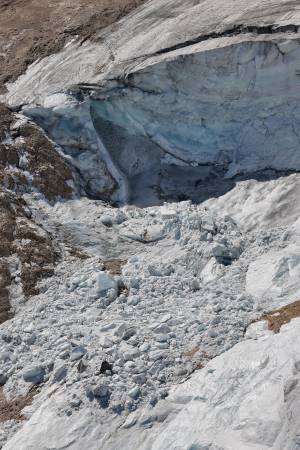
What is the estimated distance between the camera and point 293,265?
14.3 metres

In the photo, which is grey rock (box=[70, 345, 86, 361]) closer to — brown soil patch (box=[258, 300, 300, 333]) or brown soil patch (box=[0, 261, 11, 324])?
brown soil patch (box=[0, 261, 11, 324])

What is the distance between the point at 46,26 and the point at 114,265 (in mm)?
13272

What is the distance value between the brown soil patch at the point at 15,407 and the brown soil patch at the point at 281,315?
5.21 meters

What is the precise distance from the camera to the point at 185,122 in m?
20.4

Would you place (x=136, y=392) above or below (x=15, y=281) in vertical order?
below

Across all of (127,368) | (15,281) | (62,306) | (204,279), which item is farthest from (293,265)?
(15,281)

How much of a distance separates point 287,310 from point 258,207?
521 cm

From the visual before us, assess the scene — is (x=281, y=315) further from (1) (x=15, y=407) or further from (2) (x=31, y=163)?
(2) (x=31, y=163)

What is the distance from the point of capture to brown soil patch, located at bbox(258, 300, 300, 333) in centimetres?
1262

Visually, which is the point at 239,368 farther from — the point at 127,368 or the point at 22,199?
the point at 22,199

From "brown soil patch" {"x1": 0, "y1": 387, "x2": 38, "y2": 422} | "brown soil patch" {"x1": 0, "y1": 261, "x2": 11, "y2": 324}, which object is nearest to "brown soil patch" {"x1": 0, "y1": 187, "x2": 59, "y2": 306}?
"brown soil patch" {"x1": 0, "y1": 261, "x2": 11, "y2": 324}

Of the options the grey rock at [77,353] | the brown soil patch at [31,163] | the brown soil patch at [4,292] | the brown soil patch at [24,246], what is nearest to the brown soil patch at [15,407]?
the grey rock at [77,353]

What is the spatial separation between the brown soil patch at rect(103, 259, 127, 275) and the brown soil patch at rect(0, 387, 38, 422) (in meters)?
4.44

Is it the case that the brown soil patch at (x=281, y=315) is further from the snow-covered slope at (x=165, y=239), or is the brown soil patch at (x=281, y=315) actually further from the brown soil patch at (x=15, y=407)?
the brown soil patch at (x=15, y=407)
